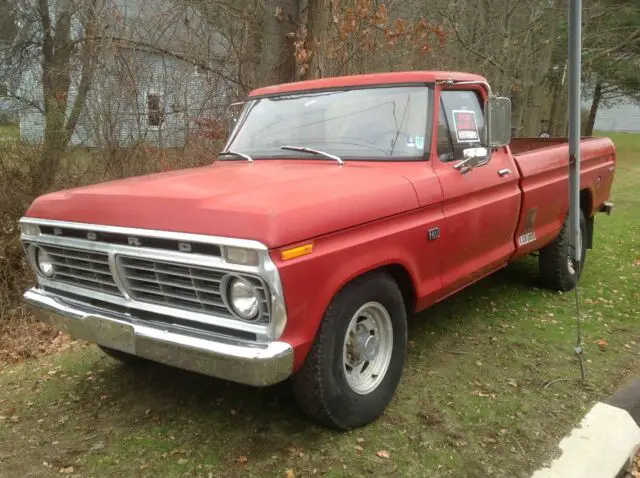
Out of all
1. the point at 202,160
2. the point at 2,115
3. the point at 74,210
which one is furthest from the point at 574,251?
the point at 2,115

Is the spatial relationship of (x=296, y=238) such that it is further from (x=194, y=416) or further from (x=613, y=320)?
(x=613, y=320)

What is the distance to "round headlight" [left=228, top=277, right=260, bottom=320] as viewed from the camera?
2656 millimetres

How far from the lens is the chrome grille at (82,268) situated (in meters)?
3.11

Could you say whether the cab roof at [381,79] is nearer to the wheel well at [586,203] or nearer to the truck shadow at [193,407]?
the truck shadow at [193,407]

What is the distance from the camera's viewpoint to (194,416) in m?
3.43

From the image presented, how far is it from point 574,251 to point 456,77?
1483 millimetres

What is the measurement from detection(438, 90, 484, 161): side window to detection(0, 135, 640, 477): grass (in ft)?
4.90

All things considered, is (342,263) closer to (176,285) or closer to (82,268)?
(176,285)

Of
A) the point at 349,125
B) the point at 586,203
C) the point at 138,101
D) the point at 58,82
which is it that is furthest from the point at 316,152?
the point at 58,82

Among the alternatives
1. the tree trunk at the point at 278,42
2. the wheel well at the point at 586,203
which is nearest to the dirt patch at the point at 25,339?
the tree trunk at the point at 278,42

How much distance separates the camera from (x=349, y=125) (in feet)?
13.3

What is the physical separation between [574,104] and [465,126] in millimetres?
736

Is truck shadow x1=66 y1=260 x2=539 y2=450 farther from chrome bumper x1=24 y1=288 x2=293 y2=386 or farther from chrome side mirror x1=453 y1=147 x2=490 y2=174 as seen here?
chrome side mirror x1=453 y1=147 x2=490 y2=174

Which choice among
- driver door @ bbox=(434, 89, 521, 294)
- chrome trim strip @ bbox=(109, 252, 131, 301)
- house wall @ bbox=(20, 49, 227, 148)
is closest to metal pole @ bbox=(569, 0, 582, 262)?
driver door @ bbox=(434, 89, 521, 294)
